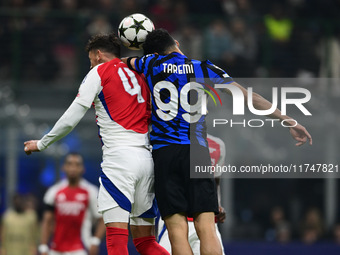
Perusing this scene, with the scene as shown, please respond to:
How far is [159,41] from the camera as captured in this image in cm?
648

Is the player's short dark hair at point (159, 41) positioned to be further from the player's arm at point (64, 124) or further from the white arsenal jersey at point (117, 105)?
the player's arm at point (64, 124)

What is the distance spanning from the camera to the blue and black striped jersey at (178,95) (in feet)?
20.9

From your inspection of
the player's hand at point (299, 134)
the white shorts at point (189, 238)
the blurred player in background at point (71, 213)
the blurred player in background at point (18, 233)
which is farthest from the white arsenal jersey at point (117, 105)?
the blurred player in background at point (18, 233)

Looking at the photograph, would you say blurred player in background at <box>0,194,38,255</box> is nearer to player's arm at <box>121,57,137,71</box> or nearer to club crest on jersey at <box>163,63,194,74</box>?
player's arm at <box>121,57,137,71</box>

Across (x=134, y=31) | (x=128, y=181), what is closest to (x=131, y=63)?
(x=134, y=31)

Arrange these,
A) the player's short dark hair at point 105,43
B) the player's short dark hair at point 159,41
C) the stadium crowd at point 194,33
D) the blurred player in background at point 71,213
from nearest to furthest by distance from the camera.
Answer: the player's short dark hair at point 159,41 < the player's short dark hair at point 105,43 < the blurred player in background at point 71,213 < the stadium crowd at point 194,33

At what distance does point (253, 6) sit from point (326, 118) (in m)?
3.28

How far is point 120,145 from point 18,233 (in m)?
6.44

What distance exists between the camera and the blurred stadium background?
42.0 feet

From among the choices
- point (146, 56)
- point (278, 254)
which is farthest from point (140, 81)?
point (278, 254)

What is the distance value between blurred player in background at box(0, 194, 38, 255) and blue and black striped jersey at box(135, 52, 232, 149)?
6.39m

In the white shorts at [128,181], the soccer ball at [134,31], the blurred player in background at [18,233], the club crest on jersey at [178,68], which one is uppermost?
the soccer ball at [134,31]

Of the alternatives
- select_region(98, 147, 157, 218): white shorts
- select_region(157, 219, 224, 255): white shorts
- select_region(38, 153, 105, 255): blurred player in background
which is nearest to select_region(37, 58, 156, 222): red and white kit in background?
→ select_region(98, 147, 157, 218): white shorts

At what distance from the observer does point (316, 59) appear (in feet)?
45.4
